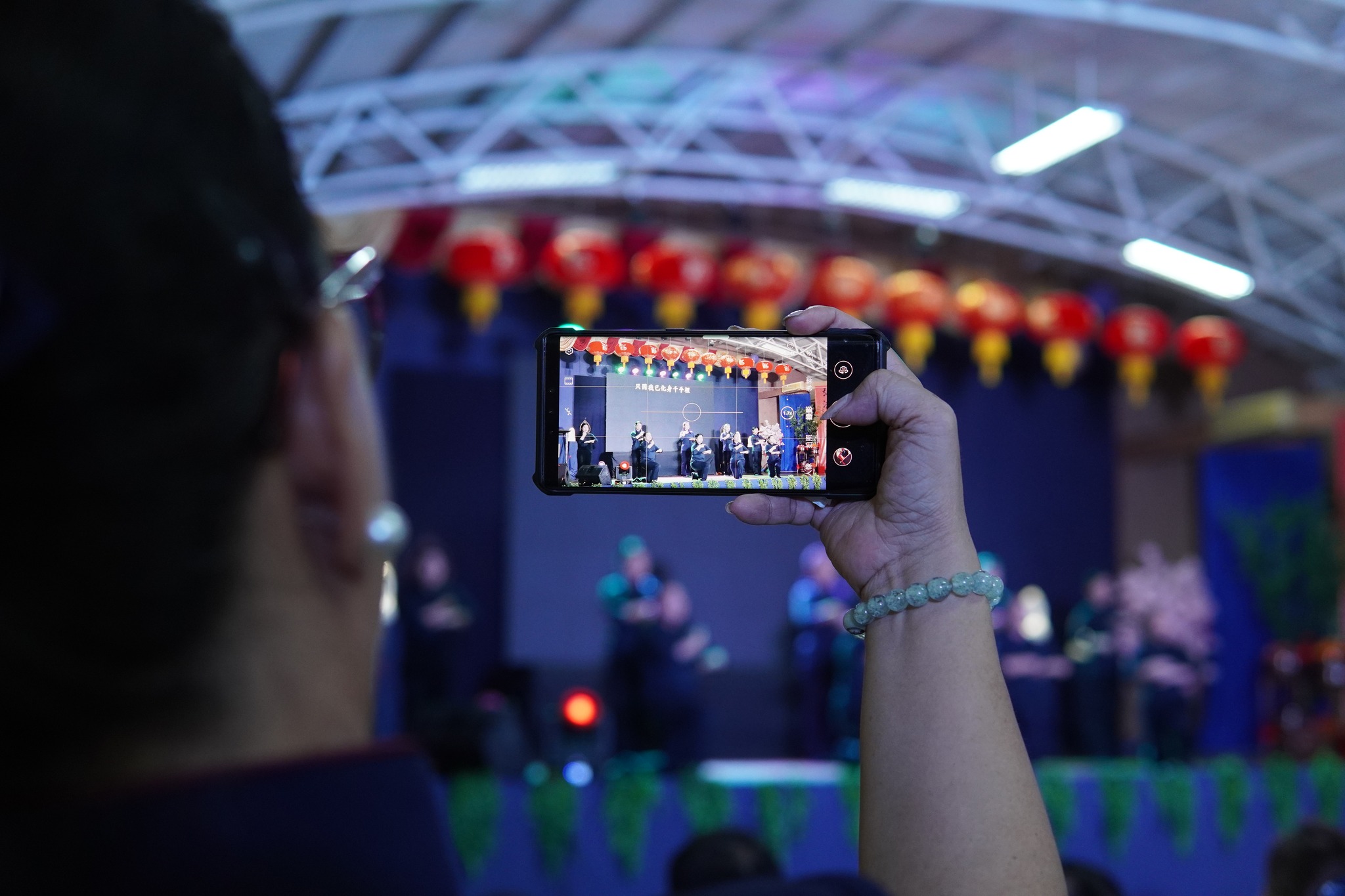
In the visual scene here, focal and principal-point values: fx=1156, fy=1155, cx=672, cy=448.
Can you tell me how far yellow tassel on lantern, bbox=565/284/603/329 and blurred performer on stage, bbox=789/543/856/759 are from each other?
5.94 feet

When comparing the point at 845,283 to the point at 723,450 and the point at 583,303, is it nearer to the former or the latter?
the point at 583,303

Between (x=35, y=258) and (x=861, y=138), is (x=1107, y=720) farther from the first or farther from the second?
(x=35, y=258)

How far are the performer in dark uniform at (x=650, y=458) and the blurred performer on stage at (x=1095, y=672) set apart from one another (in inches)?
241

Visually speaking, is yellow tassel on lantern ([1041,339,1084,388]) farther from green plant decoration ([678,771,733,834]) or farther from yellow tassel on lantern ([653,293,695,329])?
green plant decoration ([678,771,733,834])

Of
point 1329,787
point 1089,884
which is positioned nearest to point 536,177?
point 1329,787

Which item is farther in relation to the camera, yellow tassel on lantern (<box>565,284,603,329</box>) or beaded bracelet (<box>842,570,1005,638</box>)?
yellow tassel on lantern (<box>565,284,603,329</box>)

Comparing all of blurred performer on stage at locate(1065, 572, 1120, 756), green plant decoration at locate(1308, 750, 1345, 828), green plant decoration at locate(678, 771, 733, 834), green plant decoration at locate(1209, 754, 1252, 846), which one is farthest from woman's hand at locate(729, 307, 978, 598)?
blurred performer on stage at locate(1065, 572, 1120, 756)

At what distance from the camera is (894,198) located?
21.5 ft

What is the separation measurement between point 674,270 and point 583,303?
0.51m

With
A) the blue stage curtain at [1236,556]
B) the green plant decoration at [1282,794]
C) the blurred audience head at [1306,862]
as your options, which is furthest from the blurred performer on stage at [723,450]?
the blue stage curtain at [1236,556]

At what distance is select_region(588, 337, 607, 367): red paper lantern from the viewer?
0.84 metres

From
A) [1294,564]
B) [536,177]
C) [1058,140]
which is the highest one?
[1058,140]

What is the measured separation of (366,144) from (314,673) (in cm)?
679

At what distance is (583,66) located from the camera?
18.1 ft
